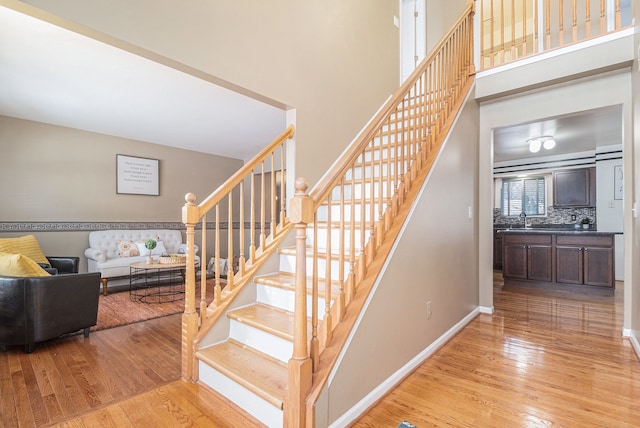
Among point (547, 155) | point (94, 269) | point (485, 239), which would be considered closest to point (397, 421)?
point (485, 239)

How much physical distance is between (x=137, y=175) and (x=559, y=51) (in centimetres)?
634

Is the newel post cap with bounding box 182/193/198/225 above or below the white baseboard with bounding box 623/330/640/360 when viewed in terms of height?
above

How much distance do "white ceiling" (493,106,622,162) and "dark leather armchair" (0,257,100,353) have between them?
4.77 meters

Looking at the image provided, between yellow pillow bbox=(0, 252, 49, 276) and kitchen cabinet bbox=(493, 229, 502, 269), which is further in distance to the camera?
kitchen cabinet bbox=(493, 229, 502, 269)

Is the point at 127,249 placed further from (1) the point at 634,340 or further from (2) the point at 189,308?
(1) the point at 634,340

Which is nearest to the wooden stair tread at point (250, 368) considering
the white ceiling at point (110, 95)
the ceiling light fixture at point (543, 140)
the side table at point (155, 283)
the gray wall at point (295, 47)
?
the gray wall at point (295, 47)

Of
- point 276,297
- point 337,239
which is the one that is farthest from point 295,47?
point 276,297

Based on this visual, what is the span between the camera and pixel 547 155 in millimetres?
6297

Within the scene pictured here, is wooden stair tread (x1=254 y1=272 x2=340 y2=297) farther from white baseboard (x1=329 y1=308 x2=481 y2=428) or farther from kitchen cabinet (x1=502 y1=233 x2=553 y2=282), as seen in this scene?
kitchen cabinet (x1=502 y1=233 x2=553 y2=282)

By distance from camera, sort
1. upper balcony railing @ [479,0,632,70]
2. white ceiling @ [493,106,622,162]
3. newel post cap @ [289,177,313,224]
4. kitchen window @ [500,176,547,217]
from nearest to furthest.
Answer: newel post cap @ [289,177,313,224] < upper balcony railing @ [479,0,632,70] < white ceiling @ [493,106,622,162] < kitchen window @ [500,176,547,217]

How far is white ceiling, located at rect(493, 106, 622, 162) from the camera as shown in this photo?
416 centimetres

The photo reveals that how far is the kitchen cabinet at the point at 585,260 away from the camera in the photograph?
4648 mm

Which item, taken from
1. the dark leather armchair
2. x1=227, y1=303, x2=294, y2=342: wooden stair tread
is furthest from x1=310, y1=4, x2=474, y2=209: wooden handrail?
the dark leather armchair

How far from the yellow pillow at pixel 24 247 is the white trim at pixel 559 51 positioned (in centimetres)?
585
